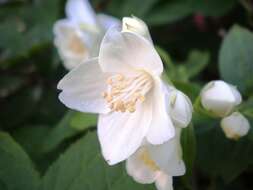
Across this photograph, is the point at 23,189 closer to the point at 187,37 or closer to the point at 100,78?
the point at 100,78

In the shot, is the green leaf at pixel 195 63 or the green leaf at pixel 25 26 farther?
the green leaf at pixel 25 26

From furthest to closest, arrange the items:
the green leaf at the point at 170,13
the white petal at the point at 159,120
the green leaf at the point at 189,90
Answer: the green leaf at the point at 170,13 < the green leaf at the point at 189,90 < the white petal at the point at 159,120

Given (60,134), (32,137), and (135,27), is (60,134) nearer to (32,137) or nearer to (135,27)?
(32,137)

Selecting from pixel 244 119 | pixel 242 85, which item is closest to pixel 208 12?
pixel 242 85

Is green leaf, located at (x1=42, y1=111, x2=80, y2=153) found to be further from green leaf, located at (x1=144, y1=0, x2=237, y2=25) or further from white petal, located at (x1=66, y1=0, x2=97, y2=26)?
green leaf, located at (x1=144, y1=0, x2=237, y2=25)

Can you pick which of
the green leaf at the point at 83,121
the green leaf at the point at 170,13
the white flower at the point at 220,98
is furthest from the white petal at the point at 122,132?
the green leaf at the point at 170,13

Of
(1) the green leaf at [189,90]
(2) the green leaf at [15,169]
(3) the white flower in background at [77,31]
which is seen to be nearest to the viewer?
(2) the green leaf at [15,169]

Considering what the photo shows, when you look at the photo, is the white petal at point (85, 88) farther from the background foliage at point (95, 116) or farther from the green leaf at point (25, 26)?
the green leaf at point (25, 26)

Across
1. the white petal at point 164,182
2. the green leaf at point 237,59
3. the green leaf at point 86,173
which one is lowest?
the green leaf at point 237,59
